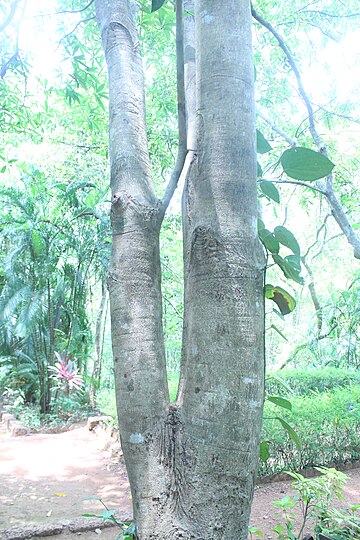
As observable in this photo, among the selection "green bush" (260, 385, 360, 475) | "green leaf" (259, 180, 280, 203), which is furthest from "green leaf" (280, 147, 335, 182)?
"green bush" (260, 385, 360, 475)

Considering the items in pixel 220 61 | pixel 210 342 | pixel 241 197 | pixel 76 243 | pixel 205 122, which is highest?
pixel 76 243

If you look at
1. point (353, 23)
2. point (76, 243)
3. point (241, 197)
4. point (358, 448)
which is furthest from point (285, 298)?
point (76, 243)

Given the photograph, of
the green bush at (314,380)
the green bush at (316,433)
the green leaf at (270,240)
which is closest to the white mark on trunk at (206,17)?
the green leaf at (270,240)

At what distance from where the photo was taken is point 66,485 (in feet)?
15.5

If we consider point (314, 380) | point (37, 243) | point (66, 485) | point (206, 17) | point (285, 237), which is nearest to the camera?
point (206, 17)

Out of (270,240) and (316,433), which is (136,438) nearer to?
(270,240)

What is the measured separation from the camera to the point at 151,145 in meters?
5.75

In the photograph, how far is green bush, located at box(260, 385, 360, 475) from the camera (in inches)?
187

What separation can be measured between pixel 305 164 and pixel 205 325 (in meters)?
0.45

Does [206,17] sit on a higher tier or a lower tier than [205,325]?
higher

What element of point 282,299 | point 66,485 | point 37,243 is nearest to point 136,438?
point 282,299

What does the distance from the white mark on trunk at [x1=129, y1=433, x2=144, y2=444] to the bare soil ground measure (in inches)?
114

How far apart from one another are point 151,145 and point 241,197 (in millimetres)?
5035

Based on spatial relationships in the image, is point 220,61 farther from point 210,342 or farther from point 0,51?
point 0,51
